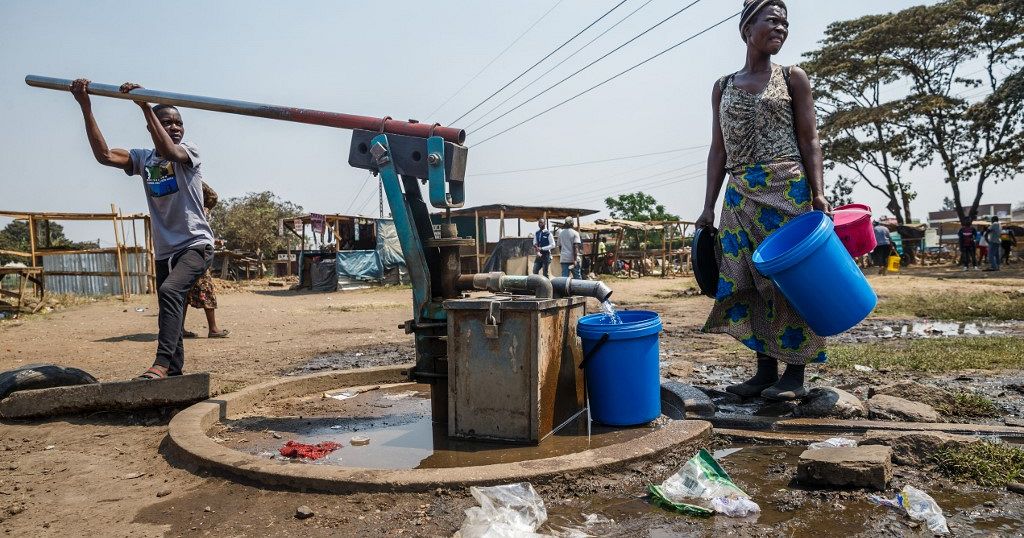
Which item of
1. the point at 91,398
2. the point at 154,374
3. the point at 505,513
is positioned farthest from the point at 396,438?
the point at 91,398

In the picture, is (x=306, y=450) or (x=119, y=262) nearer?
(x=306, y=450)

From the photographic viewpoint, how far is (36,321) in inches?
451

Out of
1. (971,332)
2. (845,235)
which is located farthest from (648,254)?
(845,235)

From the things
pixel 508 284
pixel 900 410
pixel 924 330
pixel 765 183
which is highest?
pixel 765 183

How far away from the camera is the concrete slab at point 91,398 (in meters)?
4.00

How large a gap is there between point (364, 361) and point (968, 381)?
16.0 feet

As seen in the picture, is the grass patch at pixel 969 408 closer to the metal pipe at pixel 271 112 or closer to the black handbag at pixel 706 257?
the black handbag at pixel 706 257

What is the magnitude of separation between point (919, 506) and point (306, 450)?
8.53 feet

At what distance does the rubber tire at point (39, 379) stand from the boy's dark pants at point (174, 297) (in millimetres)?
531

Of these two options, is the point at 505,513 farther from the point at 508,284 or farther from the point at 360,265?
the point at 360,265

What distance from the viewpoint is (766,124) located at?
12.4 ft

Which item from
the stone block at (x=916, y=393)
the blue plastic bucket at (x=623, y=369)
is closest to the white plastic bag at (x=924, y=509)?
the blue plastic bucket at (x=623, y=369)

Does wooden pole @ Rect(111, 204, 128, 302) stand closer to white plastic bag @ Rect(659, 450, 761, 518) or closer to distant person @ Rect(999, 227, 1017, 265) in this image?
white plastic bag @ Rect(659, 450, 761, 518)

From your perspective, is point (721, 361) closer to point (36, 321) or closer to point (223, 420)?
point (223, 420)
